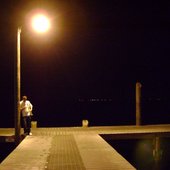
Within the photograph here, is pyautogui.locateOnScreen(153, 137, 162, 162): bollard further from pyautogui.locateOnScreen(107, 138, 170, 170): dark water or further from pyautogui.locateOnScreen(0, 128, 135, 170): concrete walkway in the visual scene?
pyautogui.locateOnScreen(0, 128, 135, 170): concrete walkway

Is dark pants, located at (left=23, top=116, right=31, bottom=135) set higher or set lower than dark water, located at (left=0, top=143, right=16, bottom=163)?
higher

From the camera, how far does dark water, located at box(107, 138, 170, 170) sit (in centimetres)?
2422

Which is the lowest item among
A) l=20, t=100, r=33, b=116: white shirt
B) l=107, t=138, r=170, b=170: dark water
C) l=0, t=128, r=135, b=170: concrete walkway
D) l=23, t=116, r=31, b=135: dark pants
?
l=107, t=138, r=170, b=170: dark water

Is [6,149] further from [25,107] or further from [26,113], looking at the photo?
[25,107]

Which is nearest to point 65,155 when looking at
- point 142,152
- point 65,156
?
point 65,156

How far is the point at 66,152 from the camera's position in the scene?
48.1 feet

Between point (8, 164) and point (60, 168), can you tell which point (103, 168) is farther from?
point (8, 164)

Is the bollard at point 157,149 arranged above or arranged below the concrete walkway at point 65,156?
below

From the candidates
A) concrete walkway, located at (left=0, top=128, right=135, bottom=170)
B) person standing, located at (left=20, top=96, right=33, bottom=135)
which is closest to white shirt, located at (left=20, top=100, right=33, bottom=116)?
person standing, located at (left=20, top=96, right=33, bottom=135)

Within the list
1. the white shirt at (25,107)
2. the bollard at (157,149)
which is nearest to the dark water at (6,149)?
the white shirt at (25,107)

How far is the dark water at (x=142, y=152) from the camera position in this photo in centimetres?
2422

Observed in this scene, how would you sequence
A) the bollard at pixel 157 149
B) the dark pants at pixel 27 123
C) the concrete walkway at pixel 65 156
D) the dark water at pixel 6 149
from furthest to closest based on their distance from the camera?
1. the dark water at pixel 6 149
2. the bollard at pixel 157 149
3. the dark pants at pixel 27 123
4. the concrete walkway at pixel 65 156

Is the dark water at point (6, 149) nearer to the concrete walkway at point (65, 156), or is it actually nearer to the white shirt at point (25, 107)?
the white shirt at point (25, 107)

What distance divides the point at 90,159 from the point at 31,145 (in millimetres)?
4205
